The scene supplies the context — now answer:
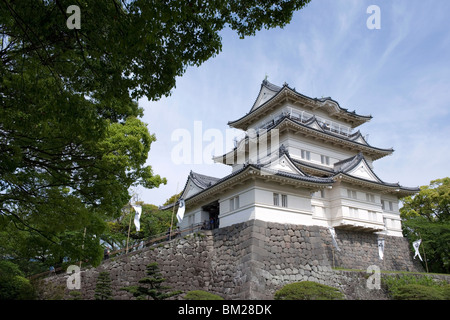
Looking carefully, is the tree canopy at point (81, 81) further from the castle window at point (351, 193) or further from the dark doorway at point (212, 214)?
the castle window at point (351, 193)

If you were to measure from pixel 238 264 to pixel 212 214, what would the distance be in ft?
18.3

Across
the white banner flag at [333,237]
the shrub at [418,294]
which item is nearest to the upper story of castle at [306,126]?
the white banner flag at [333,237]

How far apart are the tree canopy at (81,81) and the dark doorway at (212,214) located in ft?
36.0

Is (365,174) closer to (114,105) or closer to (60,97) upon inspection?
(114,105)

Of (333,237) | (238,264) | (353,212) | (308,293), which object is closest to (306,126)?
(353,212)

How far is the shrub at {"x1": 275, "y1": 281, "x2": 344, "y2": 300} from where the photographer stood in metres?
11.4

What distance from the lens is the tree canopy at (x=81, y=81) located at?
5.27 meters

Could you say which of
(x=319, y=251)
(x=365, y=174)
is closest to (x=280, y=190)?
(x=319, y=251)

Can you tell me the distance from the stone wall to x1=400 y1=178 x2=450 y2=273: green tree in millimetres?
10878

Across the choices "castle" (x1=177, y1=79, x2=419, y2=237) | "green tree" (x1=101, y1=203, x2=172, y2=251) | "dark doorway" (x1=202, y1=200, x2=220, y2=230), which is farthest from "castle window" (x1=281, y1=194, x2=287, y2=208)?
"green tree" (x1=101, y1=203, x2=172, y2=251)

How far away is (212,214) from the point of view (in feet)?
67.4

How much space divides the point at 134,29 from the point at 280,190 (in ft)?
43.1

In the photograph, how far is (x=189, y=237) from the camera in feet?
56.2
